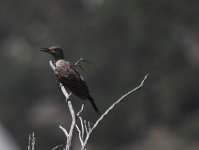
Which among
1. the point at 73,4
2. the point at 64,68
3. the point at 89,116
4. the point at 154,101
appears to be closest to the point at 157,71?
the point at 154,101

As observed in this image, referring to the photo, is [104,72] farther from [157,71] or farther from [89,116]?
[89,116]

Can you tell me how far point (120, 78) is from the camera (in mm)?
30141

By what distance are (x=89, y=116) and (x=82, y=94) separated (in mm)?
19087

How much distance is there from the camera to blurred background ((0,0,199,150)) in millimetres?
28141

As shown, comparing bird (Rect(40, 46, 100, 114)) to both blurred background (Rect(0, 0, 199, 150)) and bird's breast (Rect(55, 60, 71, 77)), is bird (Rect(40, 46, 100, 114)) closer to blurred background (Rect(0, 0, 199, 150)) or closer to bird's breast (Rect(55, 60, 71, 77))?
bird's breast (Rect(55, 60, 71, 77))

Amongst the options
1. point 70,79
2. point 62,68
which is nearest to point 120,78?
point 62,68

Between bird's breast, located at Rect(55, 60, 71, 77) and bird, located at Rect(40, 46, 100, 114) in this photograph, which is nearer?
bird, located at Rect(40, 46, 100, 114)

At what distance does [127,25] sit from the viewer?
3172 cm

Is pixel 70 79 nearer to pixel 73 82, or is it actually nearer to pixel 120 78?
pixel 73 82

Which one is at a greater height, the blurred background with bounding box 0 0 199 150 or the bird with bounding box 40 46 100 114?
the blurred background with bounding box 0 0 199 150

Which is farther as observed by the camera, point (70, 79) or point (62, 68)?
point (62, 68)

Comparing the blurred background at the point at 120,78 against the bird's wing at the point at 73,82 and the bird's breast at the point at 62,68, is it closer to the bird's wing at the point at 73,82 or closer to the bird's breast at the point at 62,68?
the bird's breast at the point at 62,68

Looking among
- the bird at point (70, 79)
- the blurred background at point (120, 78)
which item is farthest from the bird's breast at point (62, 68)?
the blurred background at point (120, 78)

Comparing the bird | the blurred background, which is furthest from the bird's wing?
the blurred background
